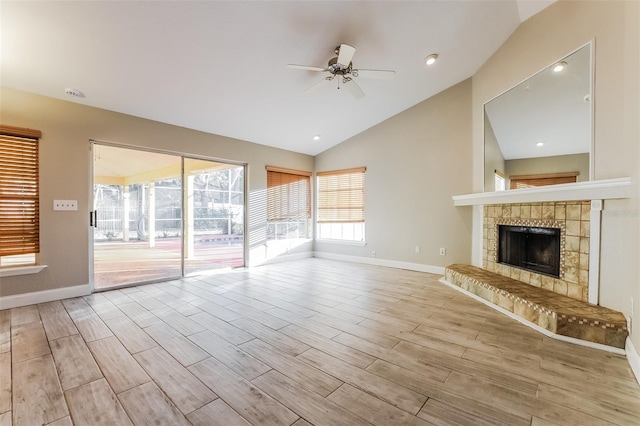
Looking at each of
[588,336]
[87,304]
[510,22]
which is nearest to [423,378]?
[588,336]

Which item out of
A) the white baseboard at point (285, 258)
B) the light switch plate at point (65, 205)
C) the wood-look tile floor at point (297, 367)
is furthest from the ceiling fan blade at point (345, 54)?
the white baseboard at point (285, 258)

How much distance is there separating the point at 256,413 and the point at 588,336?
109 inches

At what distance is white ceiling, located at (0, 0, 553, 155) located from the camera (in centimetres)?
240

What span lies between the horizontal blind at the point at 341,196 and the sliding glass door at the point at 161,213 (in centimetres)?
201

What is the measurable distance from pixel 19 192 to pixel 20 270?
3.06ft

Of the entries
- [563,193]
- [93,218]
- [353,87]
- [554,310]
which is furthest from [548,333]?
[93,218]

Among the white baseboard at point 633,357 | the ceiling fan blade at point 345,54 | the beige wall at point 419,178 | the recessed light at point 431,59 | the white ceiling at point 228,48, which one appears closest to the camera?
the white baseboard at point 633,357

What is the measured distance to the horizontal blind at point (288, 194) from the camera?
583 cm

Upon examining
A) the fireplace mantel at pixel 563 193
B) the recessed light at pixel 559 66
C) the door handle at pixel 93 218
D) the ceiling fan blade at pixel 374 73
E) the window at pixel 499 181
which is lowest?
the door handle at pixel 93 218

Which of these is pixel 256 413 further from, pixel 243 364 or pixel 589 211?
pixel 589 211

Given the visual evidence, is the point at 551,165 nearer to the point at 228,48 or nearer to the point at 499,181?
the point at 499,181

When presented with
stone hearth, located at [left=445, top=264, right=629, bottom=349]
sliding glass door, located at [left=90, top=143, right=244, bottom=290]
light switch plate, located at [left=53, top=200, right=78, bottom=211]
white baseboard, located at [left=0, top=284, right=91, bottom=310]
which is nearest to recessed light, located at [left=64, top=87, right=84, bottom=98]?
light switch plate, located at [left=53, top=200, right=78, bottom=211]

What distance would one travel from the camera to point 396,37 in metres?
3.13

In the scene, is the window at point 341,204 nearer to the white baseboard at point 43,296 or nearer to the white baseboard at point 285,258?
the white baseboard at point 285,258
